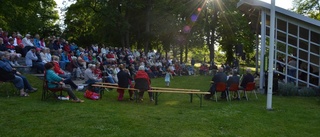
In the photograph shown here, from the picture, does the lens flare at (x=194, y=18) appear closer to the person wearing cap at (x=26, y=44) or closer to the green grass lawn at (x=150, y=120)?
the person wearing cap at (x=26, y=44)

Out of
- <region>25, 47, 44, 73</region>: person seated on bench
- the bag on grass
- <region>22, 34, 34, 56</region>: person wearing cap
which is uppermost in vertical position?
<region>22, 34, 34, 56</region>: person wearing cap

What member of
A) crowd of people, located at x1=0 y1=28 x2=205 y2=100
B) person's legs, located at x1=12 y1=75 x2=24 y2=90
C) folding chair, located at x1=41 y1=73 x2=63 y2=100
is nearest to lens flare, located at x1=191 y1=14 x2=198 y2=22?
crowd of people, located at x1=0 y1=28 x2=205 y2=100

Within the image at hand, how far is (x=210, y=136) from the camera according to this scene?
5.81m

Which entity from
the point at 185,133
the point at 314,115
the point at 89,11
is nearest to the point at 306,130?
the point at 314,115

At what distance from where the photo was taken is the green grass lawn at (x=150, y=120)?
5.73 m

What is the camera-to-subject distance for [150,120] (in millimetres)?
6816

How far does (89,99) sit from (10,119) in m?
3.45

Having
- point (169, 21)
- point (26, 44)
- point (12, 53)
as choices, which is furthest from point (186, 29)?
point (12, 53)

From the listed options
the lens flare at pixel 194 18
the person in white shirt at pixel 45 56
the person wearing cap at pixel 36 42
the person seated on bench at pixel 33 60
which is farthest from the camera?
the lens flare at pixel 194 18

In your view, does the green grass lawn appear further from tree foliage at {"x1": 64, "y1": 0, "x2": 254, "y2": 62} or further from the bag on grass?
tree foliage at {"x1": 64, "y1": 0, "x2": 254, "y2": 62}

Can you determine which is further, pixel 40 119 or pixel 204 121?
pixel 204 121

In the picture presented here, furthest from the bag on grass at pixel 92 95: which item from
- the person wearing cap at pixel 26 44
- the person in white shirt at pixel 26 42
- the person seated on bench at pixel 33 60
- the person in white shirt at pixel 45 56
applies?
the person in white shirt at pixel 26 42

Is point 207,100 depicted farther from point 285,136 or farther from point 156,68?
point 156,68

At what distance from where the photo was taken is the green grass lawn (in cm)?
573
